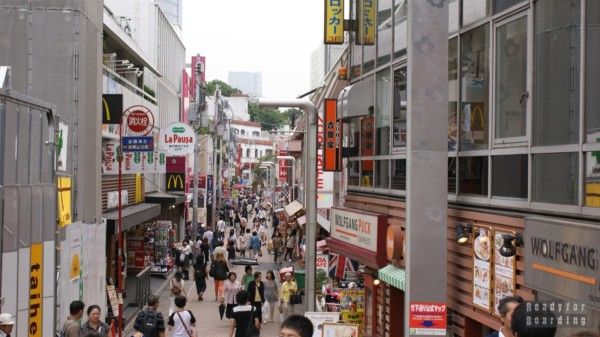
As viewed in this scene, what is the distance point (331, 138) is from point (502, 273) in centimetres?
922

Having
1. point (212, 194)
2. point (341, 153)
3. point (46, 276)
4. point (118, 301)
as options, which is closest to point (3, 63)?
point (118, 301)

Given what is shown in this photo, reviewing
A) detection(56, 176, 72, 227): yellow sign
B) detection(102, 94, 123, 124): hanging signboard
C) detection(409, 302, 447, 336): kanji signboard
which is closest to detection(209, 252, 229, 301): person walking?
detection(102, 94, 123, 124): hanging signboard

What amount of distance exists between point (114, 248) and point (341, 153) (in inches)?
390

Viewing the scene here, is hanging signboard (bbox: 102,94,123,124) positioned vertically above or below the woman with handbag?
above

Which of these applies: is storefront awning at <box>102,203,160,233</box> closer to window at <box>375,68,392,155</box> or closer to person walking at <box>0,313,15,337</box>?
window at <box>375,68,392,155</box>

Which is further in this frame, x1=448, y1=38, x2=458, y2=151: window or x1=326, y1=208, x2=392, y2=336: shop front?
x1=326, y1=208, x2=392, y2=336: shop front

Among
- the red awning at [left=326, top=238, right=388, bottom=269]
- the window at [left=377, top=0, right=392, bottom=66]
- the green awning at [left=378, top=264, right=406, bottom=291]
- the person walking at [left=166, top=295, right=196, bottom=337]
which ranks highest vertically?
the window at [left=377, top=0, right=392, bottom=66]

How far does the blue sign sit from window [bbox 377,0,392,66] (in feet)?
26.5

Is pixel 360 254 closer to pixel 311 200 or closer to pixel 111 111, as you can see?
pixel 311 200

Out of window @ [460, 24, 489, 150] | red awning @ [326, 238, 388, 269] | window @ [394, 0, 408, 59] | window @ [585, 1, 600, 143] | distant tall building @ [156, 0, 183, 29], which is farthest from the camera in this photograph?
distant tall building @ [156, 0, 183, 29]

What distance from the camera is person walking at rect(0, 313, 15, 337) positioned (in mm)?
9422

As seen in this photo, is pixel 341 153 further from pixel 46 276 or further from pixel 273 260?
pixel 273 260

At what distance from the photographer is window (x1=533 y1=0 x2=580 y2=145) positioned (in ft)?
31.1

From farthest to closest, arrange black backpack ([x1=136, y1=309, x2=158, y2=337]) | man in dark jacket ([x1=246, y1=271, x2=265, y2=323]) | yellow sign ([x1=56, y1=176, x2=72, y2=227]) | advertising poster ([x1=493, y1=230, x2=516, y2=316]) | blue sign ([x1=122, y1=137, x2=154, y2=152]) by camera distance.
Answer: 1. blue sign ([x1=122, y1=137, x2=154, y2=152])
2. man in dark jacket ([x1=246, y1=271, x2=265, y2=323])
3. black backpack ([x1=136, y1=309, x2=158, y2=337])
4. yellow sign ([x1=56, y1=176, x2=72, y2=227])
5. advertising poster ([x1=493, y1=230, x2=516, y2=316])
